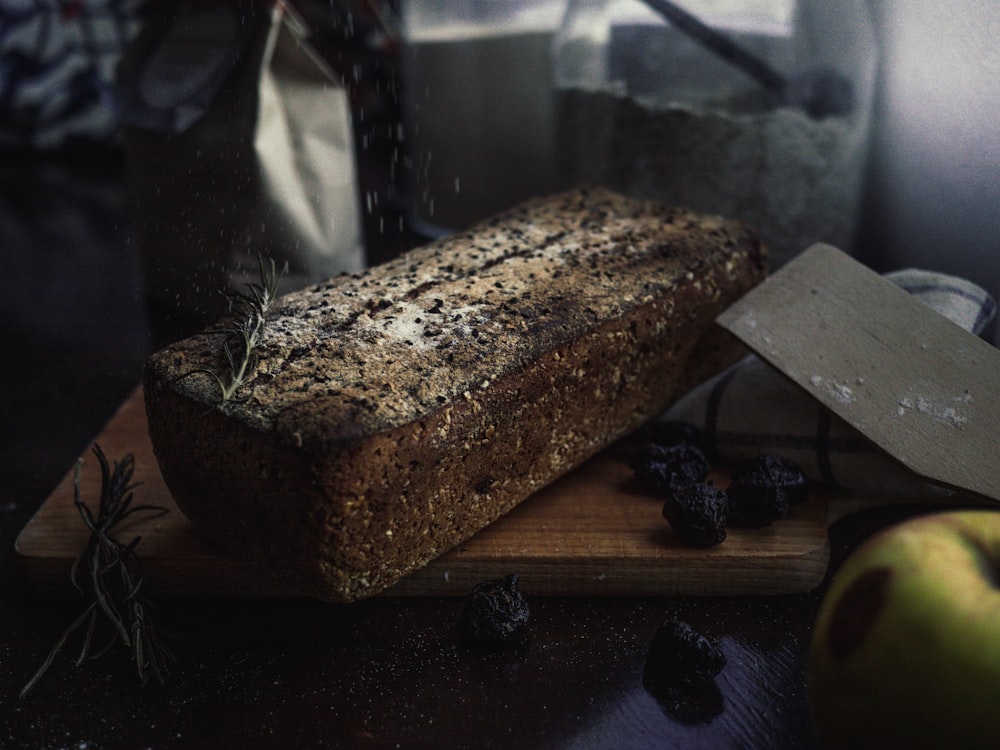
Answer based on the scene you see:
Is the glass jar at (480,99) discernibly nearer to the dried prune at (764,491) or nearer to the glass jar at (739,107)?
the glass jar at (739,107)

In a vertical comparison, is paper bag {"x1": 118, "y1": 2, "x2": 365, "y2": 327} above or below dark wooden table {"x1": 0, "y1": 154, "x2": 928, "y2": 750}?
above

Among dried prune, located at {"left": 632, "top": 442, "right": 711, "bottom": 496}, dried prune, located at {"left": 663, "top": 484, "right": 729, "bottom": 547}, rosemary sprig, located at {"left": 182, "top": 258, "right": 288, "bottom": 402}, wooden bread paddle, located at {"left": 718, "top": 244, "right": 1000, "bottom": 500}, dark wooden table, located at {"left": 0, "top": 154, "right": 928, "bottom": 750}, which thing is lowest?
dark wooden table, located at {"left": 0, "top": 154, "right": 928, "bottom": 750}

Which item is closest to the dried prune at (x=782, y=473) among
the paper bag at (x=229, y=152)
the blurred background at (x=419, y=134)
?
the blurred background at (x=419, y=134)

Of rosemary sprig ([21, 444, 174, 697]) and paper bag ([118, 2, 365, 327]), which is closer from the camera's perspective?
rosemary sprig ([21, 444, 174, 697])

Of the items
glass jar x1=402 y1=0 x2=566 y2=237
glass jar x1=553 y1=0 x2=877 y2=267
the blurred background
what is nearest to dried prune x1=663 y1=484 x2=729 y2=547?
the blurred background

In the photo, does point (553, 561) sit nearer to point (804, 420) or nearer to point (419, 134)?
point (804, 420)

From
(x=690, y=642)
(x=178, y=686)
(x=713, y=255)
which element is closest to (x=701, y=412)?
(x=713, y=255)

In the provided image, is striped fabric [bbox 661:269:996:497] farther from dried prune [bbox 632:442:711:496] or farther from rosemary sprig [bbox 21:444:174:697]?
rosemary sprig [bbox 21:444:174:697]

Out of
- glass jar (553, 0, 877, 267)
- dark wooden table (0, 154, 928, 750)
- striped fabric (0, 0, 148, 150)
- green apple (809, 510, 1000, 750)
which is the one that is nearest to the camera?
green apple (809, 510, 1000, 750)

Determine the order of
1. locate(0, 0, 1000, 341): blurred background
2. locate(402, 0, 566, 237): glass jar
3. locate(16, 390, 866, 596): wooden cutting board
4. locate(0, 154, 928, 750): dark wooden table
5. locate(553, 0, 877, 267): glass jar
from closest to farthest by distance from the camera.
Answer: locate(0, 154, 928, 750): dark wooden table
locate(16, 390, 866, 596): wooden cutting board
locate(0, 0, 1000, 341): blurred background
locate(553, 0, 877, 267): glass jar
locate(402, 0, 566, 237): glass jar

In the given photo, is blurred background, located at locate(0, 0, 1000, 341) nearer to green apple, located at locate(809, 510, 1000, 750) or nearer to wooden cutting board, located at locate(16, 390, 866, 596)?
wooden cutting board, located at locate(16, 390, 866, 596)

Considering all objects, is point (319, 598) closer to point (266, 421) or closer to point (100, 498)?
point (266, 421)
